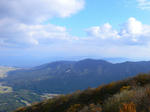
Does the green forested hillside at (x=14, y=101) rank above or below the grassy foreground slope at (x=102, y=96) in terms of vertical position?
below

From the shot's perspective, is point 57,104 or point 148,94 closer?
point 148,94

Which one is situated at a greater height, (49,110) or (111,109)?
(111,109)

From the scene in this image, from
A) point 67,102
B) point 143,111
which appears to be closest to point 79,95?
point 67,102

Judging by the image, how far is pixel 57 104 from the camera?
454 inches

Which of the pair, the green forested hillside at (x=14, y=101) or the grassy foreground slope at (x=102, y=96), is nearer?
the grassy foreground slope at (x=102, y=96)

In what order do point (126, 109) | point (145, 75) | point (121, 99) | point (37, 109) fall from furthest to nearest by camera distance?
point (37, 109)
point (145, 75)
point (121, 99)
point (126, 109)

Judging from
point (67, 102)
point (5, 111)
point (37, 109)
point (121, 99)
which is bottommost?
point (5, 111)

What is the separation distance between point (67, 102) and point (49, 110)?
4.41ft

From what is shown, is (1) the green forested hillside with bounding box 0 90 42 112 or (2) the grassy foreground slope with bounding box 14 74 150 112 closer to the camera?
(2) the grassy foreground slope with bounding box 14 74 150 112

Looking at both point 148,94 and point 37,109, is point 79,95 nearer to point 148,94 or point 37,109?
point 37,109

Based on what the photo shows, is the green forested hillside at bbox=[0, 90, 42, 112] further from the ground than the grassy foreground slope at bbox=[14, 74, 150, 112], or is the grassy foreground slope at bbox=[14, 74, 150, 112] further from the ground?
the grassy foreground slope at bbox=[14, 74, 150, 112]

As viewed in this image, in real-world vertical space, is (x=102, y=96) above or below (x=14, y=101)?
above

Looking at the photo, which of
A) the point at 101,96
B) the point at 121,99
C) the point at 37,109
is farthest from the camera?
the point at 37,109

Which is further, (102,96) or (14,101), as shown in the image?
(14,101)
